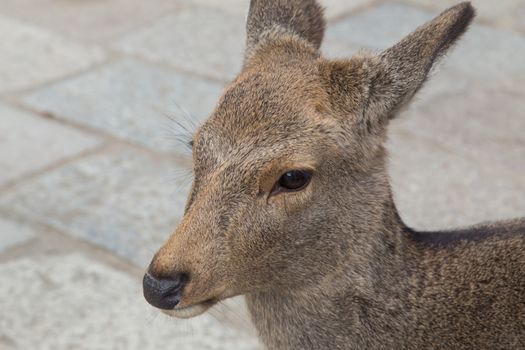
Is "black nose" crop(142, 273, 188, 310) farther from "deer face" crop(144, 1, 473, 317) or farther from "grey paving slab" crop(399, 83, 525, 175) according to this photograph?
"grey paving slab" crop(399, 83, 525, 175)

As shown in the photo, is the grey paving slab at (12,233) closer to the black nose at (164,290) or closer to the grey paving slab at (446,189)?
the grey paving slab at (446,189)

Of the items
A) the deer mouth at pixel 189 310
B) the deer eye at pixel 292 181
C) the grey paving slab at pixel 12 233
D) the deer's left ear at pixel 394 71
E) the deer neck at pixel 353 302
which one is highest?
the deer's left ear at pixel 394 71

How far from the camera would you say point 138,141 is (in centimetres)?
708

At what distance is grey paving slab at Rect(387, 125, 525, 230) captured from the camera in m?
6.19

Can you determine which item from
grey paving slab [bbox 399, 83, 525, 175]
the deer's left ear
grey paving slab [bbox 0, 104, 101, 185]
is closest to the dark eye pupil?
the deer's left ear

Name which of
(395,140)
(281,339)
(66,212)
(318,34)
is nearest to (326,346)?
(281,339)

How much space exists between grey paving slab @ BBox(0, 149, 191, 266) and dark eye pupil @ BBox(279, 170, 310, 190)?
2.35 metres

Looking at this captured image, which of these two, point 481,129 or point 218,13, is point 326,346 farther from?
point 218,13

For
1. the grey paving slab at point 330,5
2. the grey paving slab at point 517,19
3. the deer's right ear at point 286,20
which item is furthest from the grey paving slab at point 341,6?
the deer's right ear at point 286,20

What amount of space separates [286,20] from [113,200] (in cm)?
248

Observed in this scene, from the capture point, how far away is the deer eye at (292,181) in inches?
141

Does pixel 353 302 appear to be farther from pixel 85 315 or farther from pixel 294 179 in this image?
pixel 85 315

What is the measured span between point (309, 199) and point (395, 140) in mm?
3514

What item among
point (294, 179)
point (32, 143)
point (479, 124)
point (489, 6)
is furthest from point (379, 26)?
point (294, 179)
